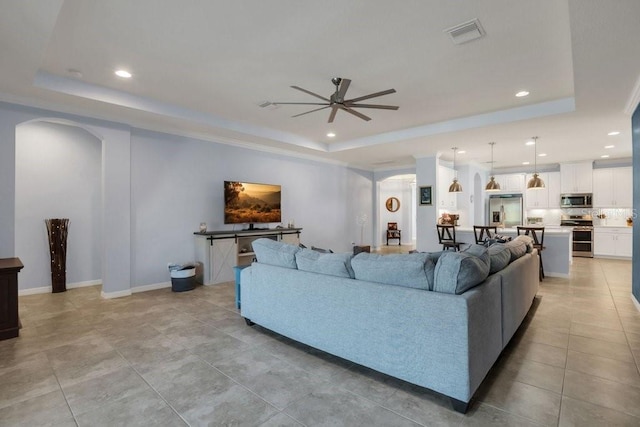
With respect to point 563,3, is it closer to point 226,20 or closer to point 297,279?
point 226,20

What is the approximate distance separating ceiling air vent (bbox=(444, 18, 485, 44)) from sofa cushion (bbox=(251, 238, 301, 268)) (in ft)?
7.89

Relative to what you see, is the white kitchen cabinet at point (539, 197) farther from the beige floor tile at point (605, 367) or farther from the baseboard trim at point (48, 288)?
the baseboard trim at point (48, 288)

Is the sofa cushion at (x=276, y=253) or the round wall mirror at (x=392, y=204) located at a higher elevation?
the round wall mirror at (x=392, y=204)

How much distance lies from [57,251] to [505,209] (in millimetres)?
10819

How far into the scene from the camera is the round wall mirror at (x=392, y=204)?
39.6 ft

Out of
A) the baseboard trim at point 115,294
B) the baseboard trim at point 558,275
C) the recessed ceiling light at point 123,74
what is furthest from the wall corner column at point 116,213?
the baseboard trim at point 558,275

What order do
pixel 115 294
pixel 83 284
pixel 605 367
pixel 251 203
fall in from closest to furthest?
pixel 605 367
pixel 115 294
pixel 83 284
pixel 251 203

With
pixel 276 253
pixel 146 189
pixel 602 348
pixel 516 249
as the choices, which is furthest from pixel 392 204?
pixel 276 253

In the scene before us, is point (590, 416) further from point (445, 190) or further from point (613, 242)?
point (613, 242)

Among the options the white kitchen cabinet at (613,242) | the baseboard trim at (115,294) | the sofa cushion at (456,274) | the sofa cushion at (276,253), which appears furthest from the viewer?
the white kitchen cabinet at (613,242)

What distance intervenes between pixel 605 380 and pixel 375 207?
7946 millimetres

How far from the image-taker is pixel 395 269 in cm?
231

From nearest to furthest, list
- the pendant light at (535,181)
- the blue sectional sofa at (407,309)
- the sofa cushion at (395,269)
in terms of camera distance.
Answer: the blue sectional sofa at (407,309)
the sofa cushion at (395,269)
the pendant light at (535,181)

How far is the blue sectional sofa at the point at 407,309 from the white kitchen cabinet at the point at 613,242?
723 cm
